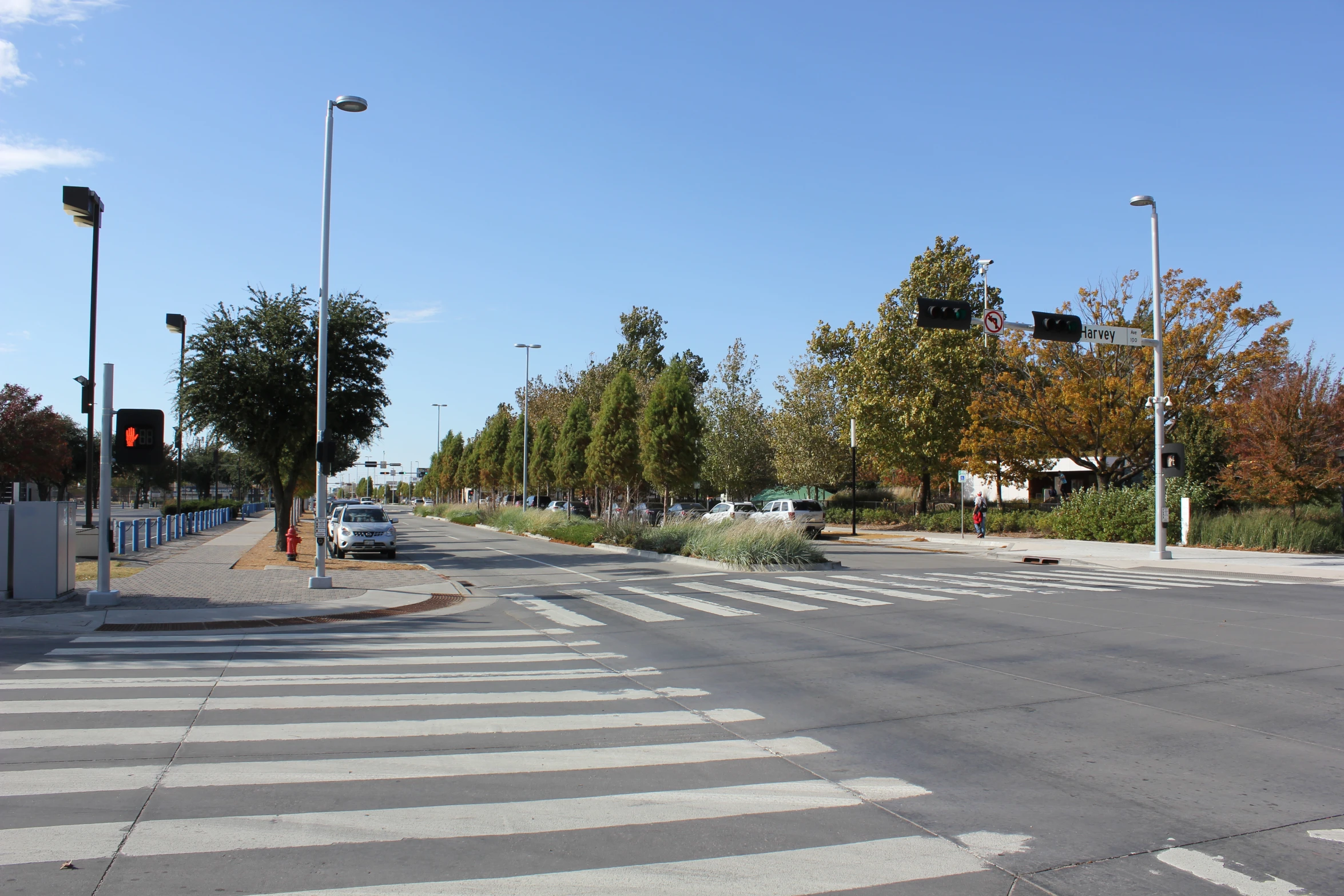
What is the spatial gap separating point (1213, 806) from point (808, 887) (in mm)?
2947

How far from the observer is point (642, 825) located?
5363 mm

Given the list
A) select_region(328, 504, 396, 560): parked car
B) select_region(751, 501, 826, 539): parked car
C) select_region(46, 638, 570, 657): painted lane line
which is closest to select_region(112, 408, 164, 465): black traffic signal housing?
select_region(46, 638, 570, 657): painted lane line

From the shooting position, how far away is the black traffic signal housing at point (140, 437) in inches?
593

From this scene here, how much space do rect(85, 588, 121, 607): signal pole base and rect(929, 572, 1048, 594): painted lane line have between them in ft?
52.1

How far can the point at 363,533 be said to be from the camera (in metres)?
29.9

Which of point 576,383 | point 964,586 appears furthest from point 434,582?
point 576,383

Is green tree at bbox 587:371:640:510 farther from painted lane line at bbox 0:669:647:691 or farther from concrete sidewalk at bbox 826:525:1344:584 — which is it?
painted lane line at bbox 0:669:647:691

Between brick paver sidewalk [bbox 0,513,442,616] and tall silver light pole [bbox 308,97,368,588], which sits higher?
tall silver light pole [bbox 308,97,368,588]

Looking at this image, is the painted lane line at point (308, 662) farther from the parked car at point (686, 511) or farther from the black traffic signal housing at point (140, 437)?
the parked car at point (686, 511)

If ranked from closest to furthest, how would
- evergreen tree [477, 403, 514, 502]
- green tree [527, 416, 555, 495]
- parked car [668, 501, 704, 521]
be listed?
parked car [668, 501, 704, 521] → green tree [527, 416, 555, 495] → evergreen tree [477, 403, 514, 502]

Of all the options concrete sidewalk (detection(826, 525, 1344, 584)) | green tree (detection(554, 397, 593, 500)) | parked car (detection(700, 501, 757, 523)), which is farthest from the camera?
green tree (detection(554, 397, 593, 500))

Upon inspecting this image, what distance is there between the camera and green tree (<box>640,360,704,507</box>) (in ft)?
131

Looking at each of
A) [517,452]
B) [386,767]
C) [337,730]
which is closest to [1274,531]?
[337,730]

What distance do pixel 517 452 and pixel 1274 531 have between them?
4629cm
